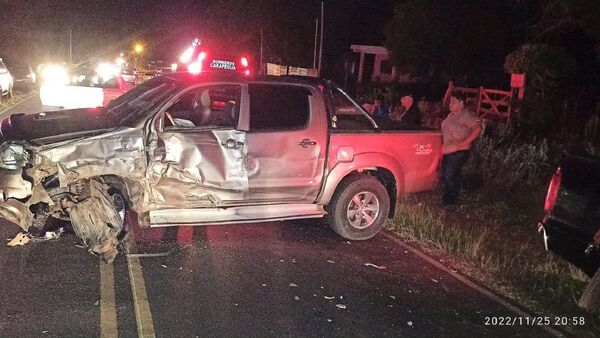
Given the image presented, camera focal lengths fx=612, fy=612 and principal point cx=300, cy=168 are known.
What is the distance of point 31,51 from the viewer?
54.2 meters

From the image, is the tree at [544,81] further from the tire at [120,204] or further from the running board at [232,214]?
the tire at [120,204]

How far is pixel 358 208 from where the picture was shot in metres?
7.11

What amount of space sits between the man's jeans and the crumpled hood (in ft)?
15.2

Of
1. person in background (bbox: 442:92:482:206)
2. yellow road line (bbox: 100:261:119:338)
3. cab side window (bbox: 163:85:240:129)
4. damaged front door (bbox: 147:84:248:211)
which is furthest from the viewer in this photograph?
person in background (bbox: 442:92:482:206)

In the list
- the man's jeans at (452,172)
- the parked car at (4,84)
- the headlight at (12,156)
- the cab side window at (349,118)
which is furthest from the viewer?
the parked car at (4,84)

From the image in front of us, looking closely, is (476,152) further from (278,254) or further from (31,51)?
(31,51)

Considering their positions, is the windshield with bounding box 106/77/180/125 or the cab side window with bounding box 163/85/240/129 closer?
the windshield with bounding box 106/77/180/125

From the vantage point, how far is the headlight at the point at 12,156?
560 cm

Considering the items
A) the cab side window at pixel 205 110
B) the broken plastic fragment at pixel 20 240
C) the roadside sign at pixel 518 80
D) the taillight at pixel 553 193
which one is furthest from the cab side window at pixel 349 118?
the roadside sign at pixel 518 80

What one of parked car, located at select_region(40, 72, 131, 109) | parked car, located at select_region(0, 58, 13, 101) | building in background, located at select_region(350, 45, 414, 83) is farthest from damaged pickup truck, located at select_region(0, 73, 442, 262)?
building in background, located at select_region(350, 45, 414, 83)

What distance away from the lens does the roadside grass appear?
569 centimetres

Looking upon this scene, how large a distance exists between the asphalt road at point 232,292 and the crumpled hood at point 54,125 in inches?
44.2

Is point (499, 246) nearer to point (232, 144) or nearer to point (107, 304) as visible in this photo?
point (232, 144)

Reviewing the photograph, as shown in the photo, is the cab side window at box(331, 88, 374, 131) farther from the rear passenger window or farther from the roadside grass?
→ the roadside grass
